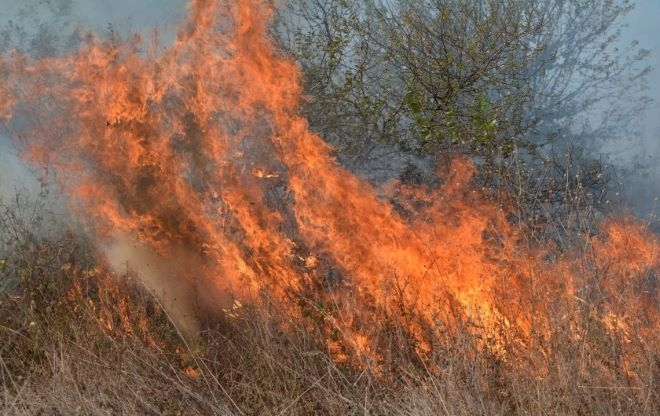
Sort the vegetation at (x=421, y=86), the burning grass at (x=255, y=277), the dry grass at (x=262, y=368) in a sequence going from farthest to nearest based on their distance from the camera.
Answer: the vegetation at (x=421, y=86) → the burning grass at (x=255, y=277) → the dry grass at (x=262, y=368)

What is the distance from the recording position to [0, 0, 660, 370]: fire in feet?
20.6

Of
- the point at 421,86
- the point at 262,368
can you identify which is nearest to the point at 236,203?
the point at 262,368

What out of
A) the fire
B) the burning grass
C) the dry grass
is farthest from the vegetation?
the dry grass

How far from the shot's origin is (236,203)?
23.7ft

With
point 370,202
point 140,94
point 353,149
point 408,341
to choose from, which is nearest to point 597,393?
point 408,341

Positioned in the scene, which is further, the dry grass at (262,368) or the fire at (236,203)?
the fire at (236,203)

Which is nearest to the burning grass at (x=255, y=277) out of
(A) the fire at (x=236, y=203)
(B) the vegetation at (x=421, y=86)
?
(A) the fire at (x=236, y=203)

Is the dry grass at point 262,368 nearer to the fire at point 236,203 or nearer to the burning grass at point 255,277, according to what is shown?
the burning grass at point 255,277

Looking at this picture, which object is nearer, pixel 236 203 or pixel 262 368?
pixel 262 368

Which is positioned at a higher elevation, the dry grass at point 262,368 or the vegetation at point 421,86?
the vegetation at point 421,86

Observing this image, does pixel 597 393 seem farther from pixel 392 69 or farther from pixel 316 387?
pixel 392 69

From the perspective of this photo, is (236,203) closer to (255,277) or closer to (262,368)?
(255,277)

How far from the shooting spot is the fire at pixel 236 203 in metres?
6.29

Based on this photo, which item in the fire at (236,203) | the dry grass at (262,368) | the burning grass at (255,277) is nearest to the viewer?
the dry grass at (262,368)
